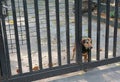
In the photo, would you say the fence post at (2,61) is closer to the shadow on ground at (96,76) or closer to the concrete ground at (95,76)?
the concrete ground at (95,76)

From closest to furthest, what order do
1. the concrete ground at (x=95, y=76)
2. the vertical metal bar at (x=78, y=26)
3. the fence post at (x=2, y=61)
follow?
1. the fence post at (x=2, y=61)
2. the vertical metal bar at (x=78, y=26)
3. the concrete ground at (x=95, y=76)

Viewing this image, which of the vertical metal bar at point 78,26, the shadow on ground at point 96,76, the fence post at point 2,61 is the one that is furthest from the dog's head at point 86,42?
the fence post at point 2,61

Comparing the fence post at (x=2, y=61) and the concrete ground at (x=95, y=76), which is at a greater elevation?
the fence post at (x=2, y=61)

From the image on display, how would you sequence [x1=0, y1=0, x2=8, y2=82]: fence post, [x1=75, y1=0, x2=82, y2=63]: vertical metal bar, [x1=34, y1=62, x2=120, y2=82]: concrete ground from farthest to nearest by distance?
1. [x1=34, y1=62, x2=120, y2=82]: concrete ground
2. [x1=75, y1=0, x2=82, y2=63]: vertical metal bar
3. [x1=0, y1=0, x2=8, y2=82]: fence post

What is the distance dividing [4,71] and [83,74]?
3.55 feet

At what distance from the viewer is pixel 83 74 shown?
3564mm

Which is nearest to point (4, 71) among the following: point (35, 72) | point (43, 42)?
point (35, 72)

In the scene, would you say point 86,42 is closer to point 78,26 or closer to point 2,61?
point 78,26

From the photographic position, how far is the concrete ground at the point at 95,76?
341 cm

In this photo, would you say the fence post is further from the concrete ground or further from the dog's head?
the dog's head

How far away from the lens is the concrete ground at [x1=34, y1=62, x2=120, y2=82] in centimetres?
341

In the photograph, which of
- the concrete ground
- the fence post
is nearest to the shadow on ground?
the concrete ground

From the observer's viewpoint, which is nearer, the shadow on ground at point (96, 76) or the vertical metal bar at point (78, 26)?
the vertical metal bar at point (78, 26)

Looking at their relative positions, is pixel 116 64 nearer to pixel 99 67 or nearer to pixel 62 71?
pixel 99 67
